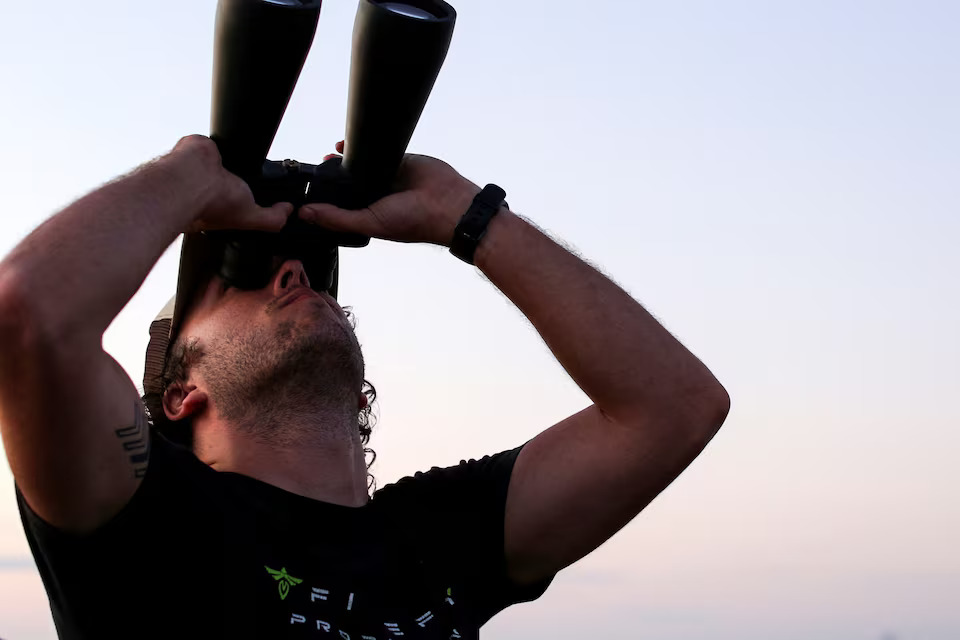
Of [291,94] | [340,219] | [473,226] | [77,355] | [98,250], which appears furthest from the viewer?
[473,226]

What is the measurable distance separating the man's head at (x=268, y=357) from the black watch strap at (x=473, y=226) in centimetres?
35

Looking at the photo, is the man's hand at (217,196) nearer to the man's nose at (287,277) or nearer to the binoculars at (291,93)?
the binoculars at (291,93)

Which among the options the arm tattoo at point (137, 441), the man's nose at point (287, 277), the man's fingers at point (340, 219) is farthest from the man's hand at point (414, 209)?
the arm tattoo at point (137, 441)

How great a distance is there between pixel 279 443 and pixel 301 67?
902 mm

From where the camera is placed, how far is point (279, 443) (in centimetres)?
290

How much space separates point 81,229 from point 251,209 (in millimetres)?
522

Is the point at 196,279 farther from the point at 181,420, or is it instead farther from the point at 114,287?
the point at 114,287

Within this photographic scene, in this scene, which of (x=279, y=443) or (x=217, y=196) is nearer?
(x=217, y=196)

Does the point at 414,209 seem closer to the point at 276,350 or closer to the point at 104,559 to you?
the point at 276,350

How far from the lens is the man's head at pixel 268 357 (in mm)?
2930

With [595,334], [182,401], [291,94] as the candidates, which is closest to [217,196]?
[291,94]

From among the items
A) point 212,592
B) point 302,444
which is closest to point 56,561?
point 212,592

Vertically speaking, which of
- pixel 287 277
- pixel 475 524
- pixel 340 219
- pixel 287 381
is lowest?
pixel 475 524

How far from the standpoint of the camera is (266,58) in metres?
2.44
